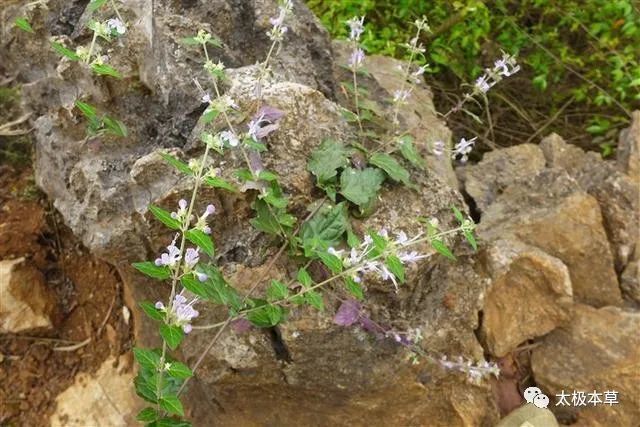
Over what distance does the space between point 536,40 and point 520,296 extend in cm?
251

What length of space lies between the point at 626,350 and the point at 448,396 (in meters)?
0.80

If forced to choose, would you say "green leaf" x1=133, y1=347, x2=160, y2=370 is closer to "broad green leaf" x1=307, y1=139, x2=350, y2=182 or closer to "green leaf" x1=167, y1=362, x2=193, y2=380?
"green leaf" x1=167, y1=362, x2=193, y2=380

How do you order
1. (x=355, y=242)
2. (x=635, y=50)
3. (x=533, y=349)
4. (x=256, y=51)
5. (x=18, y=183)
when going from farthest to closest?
(x=635, y=50)
(x=18, y=183)
(x=533, y=349)
(x=256, y=51)
(x=355, y=242)

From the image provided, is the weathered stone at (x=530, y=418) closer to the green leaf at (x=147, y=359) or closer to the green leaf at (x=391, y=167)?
the green leaf at (x=391, y=167)

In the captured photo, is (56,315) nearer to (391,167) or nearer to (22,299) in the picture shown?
(22,299)

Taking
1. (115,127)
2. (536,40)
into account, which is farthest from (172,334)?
(536,40)

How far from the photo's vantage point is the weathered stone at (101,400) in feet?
9.53

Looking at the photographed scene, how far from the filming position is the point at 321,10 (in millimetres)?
4691

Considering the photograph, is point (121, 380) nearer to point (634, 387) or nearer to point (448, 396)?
point (448, 396)

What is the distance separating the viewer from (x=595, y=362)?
275cm

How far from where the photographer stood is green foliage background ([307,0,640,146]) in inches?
176

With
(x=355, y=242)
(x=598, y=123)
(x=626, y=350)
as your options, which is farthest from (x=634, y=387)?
(x=598, y=123)

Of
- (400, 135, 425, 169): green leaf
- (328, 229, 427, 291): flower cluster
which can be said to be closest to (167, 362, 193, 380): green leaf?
(328, 229, 427, 291): flower cluster

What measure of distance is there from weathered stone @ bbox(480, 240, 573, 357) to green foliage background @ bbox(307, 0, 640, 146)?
201 cm
